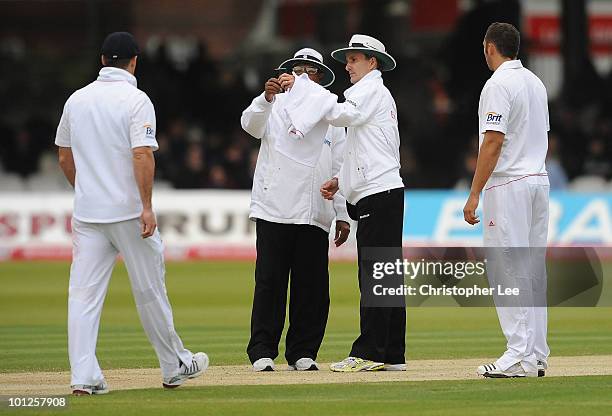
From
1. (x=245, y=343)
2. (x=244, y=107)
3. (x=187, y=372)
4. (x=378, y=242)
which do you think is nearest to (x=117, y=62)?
(x=187, y=372)

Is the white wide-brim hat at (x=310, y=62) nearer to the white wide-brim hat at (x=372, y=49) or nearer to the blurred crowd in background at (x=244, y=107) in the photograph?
the white wide-brim hat at (x=372, y=49)

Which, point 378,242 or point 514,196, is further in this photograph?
point 378,242

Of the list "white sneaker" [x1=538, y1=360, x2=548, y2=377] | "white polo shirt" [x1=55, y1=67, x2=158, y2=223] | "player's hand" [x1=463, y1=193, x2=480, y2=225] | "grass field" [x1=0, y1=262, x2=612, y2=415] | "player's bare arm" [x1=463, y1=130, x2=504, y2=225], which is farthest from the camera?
"white sneaker" [x1=538, y1=360, x2=548, y2=377]

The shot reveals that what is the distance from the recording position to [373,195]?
11.4 metres

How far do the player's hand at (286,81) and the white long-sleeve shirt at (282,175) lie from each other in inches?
9.4

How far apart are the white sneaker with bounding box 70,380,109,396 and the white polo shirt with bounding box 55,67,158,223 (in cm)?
112

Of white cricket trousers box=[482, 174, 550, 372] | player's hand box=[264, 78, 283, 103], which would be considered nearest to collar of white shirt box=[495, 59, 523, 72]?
white cricket trousers box=[482, 174, 550, 372]

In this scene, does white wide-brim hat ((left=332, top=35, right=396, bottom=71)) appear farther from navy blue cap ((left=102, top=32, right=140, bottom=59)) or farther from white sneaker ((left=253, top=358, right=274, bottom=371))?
white sneaker ((left=253, top=358, right=274, bottom=371))

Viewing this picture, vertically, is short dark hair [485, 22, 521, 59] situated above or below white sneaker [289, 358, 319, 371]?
above

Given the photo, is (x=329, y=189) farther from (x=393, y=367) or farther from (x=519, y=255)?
(x=519, y=255)

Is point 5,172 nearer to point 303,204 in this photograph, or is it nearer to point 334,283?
point 334,283

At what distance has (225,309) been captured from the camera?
60.8 feet

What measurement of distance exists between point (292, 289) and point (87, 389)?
7.90 ft

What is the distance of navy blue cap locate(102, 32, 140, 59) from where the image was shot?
33.2ft
